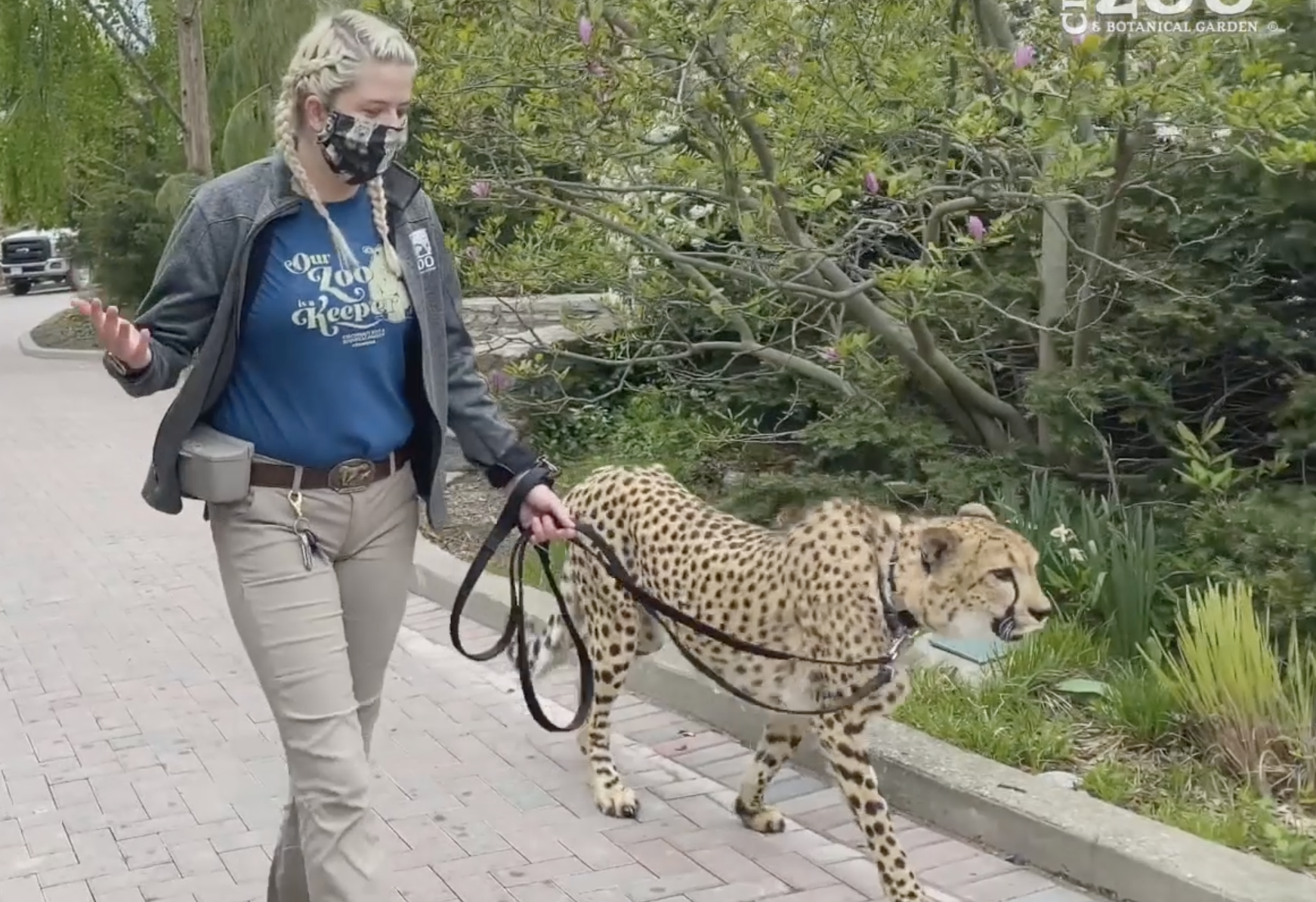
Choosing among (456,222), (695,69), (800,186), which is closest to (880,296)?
(800,186)

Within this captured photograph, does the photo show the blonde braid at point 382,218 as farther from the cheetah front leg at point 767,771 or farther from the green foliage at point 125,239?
the green foliage at point 125,239

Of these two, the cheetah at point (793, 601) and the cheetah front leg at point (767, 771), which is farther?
the cheetah front leg at point (767, 771)

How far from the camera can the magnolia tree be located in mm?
5219

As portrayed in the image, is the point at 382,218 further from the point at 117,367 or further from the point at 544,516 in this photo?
the point at 544,516

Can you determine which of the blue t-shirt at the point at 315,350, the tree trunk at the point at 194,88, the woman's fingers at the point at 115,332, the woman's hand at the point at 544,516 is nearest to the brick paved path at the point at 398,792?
the woman's hand at the point at 544,516

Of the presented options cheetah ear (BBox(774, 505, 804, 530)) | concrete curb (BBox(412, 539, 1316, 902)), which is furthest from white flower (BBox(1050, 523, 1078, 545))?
cheetah ear (BBox(774, 505, 804, 530))

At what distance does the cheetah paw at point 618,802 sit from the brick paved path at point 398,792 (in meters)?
0.04

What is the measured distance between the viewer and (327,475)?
128 inches

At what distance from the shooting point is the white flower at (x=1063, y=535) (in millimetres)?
5762

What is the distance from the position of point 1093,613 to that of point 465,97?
11.4 ft

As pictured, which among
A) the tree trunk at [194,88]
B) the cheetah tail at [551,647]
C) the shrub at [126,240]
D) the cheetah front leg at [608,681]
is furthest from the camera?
the shrub at [126,240]

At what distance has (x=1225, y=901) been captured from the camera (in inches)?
144

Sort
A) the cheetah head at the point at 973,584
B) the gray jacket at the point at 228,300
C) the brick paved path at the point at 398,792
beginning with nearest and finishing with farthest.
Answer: the gray jacket at the point at 228,300 < the cheetah head at the point at 973,584 < the brick paved path at the point at 398,792

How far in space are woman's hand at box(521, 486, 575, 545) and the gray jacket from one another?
0.24 meters
